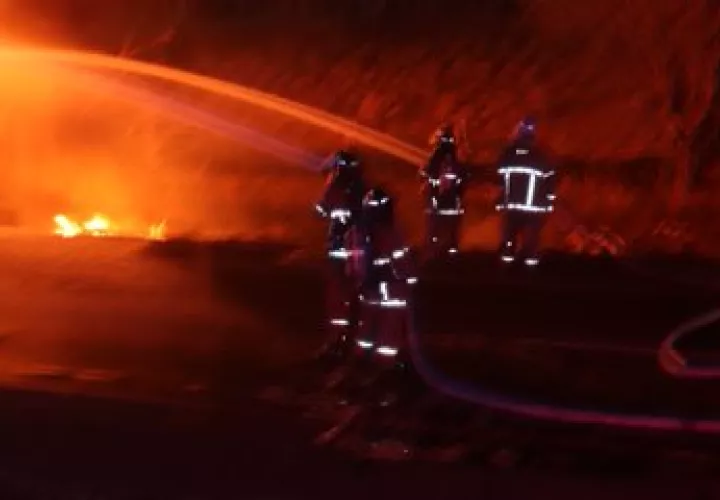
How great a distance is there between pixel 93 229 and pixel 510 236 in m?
7.76

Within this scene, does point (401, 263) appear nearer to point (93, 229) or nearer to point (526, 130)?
point (526, 130)

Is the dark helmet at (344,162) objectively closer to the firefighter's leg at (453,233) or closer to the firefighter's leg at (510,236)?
the firefighter's leg at (510,236)

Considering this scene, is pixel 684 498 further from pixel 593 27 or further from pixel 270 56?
pixel 270 56

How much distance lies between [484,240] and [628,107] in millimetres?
5625

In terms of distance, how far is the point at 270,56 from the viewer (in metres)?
33.2

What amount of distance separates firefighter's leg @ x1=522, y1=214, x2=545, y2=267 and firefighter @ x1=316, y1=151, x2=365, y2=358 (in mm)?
4747

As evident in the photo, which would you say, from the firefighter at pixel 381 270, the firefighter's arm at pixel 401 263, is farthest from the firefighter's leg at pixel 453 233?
the firefighter's arm at pixel 401 263

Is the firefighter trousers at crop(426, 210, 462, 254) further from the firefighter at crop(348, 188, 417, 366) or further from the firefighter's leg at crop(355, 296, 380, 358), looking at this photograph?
the firefighter at crop(348, 188, 417, 366)

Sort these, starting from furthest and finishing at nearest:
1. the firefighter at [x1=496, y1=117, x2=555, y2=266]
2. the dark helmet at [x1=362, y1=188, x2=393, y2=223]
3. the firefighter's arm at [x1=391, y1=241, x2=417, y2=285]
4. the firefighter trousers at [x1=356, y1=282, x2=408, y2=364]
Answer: the firefighter at [x1=496, y1=117, x2=555, y2=266], the firefighter trousers at [x1=356, y1=282, x2=408, y2=364], the firefighter's arm at [x1=391, y1=241, x2=417, y2=285], the dark helmet at [x1=362, y1=188, x2=393, y2=223]

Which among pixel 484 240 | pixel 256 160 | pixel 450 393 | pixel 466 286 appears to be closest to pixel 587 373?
pixel 450 393

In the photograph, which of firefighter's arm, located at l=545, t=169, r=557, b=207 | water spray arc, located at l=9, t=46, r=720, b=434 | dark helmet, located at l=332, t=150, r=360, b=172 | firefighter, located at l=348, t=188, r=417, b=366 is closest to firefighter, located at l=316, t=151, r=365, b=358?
dark helmet, located at l=332, t=150, r=360, b=172

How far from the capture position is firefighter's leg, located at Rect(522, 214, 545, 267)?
17.6 metres

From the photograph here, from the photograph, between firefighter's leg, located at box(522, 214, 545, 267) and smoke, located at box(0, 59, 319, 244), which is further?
smoke, located at box(0, 59, 319, 244)

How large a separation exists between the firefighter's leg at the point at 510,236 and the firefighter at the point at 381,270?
5164mm
